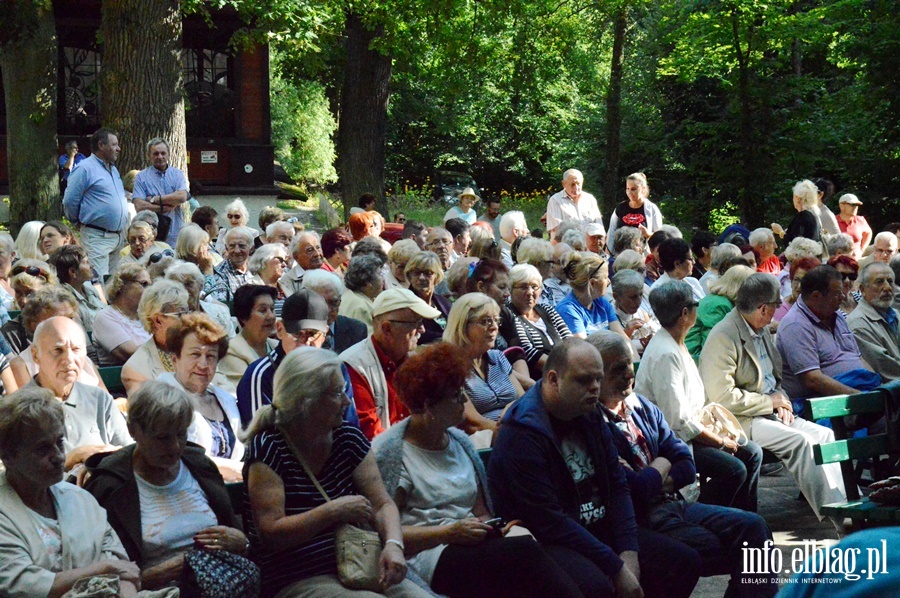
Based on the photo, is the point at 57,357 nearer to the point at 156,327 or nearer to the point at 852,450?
the point at 156,327

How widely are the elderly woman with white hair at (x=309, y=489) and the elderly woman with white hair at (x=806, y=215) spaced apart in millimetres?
10913

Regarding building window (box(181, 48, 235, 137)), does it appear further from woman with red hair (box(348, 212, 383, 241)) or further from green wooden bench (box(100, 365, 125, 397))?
green wooden bench (box(100, 365, 125, 397))

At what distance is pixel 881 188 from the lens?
69.5 feet

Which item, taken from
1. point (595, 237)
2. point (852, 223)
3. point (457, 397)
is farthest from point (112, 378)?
point (852, 223)

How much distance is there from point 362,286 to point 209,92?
1704 centimetres

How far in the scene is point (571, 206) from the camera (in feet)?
48.4

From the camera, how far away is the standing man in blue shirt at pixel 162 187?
41.9ft

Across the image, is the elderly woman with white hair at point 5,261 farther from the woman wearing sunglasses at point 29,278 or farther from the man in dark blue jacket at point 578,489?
the man in dark blue jacket at point 578,489

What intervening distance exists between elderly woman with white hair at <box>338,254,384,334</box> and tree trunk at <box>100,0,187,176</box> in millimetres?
5792

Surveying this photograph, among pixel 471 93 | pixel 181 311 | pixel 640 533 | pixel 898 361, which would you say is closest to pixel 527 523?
pixel 640 533

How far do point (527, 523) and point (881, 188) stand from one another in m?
18.0

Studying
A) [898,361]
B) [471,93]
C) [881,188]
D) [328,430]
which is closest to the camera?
[328,430]

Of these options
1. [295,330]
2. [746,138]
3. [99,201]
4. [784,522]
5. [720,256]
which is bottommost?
[784,522]

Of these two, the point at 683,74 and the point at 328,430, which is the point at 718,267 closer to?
the point at 328,430
